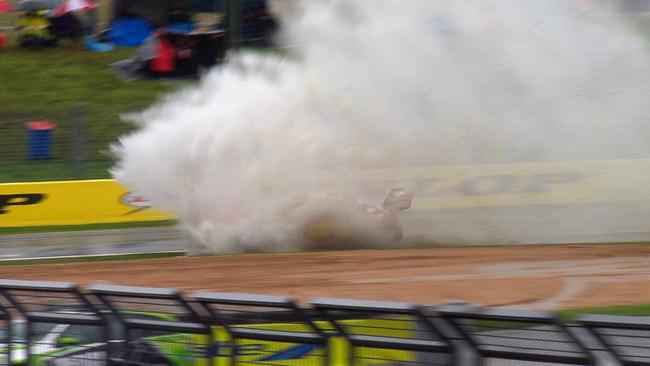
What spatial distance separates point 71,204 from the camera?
18.7m

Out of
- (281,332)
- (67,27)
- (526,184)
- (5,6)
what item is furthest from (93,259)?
(5,6)

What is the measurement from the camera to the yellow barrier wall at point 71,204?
18.4 metres

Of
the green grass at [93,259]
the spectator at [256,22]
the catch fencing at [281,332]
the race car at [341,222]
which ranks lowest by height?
the catch fencing at [281,332]

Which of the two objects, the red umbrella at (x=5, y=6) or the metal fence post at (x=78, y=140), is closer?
the metal fence post at (x=78, y=140)

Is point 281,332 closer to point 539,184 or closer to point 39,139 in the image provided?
point 539,184

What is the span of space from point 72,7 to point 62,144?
8779 mm

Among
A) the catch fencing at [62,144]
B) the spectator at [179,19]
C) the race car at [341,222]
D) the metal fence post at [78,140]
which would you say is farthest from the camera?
the spectator at [179,19]

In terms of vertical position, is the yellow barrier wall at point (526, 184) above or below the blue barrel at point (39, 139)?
below

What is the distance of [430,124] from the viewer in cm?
1683

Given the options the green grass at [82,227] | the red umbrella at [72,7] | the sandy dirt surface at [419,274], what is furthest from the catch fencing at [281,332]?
the red umbrella at [72,7]

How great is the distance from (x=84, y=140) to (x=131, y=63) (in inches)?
331

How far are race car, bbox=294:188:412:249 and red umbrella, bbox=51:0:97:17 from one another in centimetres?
1370

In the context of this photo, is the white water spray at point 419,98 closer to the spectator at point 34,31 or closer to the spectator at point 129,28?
the spectator at point 129,28

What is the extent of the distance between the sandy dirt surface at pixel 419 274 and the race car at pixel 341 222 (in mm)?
547
